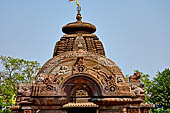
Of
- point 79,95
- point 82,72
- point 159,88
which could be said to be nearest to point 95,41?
point 79,95

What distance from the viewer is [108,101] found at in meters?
11.0

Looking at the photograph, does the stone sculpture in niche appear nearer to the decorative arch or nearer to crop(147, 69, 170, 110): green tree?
the decorative arch

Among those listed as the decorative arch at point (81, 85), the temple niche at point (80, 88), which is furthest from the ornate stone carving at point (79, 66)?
the decorative arch at point (81, 85)

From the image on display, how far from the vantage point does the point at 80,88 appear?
11.5m

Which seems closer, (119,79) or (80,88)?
(80,88)

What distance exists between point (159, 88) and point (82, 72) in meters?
18.8

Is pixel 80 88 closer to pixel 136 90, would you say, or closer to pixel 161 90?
pixel 136 90

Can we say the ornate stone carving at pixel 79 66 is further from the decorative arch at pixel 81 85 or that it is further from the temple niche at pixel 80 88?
the decorative arch at pixel 81 85

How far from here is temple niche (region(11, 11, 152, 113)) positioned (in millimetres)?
11078

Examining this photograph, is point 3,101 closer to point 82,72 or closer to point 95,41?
point 95,41

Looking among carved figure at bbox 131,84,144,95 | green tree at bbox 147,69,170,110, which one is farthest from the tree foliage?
carved figure at bbox 131,84,144,95

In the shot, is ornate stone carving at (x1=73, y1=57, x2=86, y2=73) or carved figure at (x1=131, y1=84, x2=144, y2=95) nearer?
ornate stone carving at (x1=73, y1=57, x2=86, y2=73)

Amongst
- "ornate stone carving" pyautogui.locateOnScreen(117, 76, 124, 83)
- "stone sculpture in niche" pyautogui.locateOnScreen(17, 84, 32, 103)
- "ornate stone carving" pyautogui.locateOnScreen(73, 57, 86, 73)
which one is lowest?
"stone sculpture in niche" pyautogui.locateOnScreen(17, 84, 32, 103)

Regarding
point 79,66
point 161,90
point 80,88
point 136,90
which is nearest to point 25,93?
point 80,88
